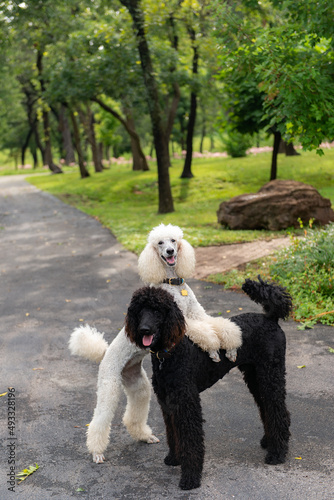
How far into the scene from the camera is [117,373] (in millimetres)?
4312

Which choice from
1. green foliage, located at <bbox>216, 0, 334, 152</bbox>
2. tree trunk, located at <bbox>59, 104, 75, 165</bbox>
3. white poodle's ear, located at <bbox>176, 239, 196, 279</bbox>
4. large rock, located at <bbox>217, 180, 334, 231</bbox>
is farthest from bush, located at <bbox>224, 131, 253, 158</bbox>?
white poodle's ear, located at <bbox>176, 239, 196, 279</bbox>

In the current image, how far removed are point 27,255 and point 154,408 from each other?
842 cm

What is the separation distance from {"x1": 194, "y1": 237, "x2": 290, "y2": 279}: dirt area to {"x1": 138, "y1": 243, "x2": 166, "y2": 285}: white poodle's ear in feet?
16.9

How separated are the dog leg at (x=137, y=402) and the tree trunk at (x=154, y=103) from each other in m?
13.7

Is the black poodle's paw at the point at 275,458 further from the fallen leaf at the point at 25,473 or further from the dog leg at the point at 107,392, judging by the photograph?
the fallen leaf at the point at 25,473

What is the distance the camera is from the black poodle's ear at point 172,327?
3.75 m

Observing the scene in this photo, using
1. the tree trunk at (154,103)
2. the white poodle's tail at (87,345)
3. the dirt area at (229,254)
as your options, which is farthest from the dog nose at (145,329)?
the tree trunk at (154,103)

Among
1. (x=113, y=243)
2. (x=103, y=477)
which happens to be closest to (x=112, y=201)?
(x=113, y=243)

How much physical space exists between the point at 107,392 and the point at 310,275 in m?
4.98

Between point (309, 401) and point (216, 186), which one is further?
point (216, 186)

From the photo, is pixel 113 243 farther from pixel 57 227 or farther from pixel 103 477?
pixel 103 477

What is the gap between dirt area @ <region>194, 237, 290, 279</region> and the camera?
33.7 ft

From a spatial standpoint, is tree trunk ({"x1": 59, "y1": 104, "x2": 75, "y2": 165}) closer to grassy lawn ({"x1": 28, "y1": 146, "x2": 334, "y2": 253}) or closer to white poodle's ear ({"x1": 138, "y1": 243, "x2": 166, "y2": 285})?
grassy lawn ({"x1": 28, "y1": 146, "x2": 334, "y2": 253})

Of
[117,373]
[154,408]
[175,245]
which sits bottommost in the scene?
[154,408]
